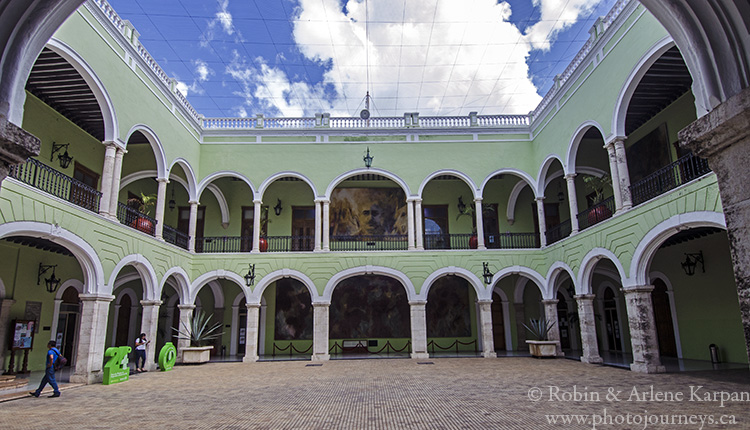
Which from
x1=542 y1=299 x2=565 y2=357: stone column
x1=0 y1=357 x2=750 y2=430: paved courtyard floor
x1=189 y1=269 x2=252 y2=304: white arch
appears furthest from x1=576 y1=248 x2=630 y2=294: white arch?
x1=189 y1=269 x2=252 y2=304: white arch

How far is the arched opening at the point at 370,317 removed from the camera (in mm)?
18234

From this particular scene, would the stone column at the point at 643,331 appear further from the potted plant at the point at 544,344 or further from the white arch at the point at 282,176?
the white arch at the point at 282,176

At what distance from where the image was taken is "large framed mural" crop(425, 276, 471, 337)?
60.8 ft

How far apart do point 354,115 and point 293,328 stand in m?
8.47

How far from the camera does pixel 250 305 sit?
1581 cm

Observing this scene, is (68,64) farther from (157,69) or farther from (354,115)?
(354,115)

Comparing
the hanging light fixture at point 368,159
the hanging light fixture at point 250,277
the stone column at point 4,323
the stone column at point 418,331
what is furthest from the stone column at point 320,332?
the stone column at point 4,323

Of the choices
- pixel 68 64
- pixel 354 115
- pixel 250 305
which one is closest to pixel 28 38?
pixel 68 64

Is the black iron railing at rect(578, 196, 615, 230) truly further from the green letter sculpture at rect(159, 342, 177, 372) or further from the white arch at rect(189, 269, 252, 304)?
the green letter sculpture at rect(159, 342, 177, 372)

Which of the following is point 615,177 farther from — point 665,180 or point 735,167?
point 735,167

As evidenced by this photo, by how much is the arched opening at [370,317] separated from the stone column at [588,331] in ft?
22.5

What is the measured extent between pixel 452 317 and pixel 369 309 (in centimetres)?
327

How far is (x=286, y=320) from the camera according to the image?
60.4 feet

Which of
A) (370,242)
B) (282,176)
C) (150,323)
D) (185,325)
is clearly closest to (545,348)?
(370,242)
